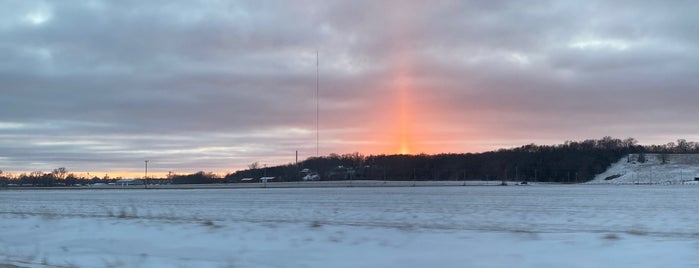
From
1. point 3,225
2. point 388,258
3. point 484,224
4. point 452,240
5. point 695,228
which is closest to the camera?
point 388,258

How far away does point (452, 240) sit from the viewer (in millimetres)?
19688

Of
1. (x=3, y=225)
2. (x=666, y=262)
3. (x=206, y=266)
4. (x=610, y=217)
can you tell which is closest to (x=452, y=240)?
(x=666, y=262)

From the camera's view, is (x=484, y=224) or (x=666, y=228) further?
(x=484, y=224)

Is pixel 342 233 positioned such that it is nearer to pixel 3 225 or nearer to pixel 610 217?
pixel 610 217

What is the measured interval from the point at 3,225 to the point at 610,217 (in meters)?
27.4

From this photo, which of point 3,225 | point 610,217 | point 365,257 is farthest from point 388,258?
point 3,225

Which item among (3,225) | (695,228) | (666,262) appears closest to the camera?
(666,262)

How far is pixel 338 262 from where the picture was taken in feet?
51.7

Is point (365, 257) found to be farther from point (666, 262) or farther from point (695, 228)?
point (695, 228)

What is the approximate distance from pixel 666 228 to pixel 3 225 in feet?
89.8

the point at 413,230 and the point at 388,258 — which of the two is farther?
the point at 413,230

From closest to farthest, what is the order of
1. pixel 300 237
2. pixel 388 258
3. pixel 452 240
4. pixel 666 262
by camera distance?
1. pixel 666 262
2. pixel 388 258
3. pixel 452 240
4. pixel 300 237

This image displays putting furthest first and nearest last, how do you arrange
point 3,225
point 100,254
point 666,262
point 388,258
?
point 3,225 < point 100,254 < point 388,258 < point 666,262

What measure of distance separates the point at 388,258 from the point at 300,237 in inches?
209
